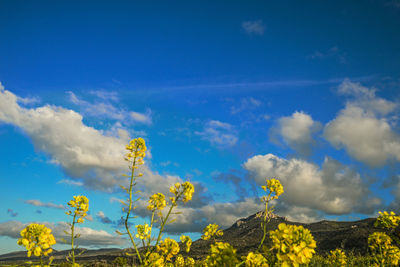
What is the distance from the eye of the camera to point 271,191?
5.40 m

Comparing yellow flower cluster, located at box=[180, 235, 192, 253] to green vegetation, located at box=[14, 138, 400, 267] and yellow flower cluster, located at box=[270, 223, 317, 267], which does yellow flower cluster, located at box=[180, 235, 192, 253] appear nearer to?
green vegetation, located at box=[14, 138, 400, 267]

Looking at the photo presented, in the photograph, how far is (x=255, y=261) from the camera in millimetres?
3199

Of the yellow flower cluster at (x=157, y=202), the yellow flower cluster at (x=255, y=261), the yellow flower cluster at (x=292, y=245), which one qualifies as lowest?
the yellow flower cluster at (x=255, y=261)

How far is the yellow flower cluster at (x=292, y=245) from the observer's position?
286 centimetres

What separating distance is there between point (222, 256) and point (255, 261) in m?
0.48

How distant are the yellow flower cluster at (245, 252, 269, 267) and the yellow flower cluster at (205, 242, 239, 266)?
282mm

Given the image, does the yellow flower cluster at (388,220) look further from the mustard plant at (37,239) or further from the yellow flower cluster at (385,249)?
the mustard plant at (37,239)

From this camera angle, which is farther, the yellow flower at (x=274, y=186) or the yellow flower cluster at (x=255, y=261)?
the yellow flower at (x=274, y=186)

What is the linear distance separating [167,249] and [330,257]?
25.1 feet

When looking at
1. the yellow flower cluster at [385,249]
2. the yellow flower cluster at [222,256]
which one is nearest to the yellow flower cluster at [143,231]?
the yellow flower cluster at [222,256]

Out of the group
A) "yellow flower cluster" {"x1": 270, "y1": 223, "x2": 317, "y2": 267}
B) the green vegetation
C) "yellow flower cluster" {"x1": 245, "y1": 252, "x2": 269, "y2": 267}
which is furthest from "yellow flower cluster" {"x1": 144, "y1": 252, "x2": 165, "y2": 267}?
"yellow flower cluster" {"x1": 270, "y1": 223, "x2": 317, "y2": 267}

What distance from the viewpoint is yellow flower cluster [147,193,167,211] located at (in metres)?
5.04

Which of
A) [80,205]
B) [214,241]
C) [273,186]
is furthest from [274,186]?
[80,205]

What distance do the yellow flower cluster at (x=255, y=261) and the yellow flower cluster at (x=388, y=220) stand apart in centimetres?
614
